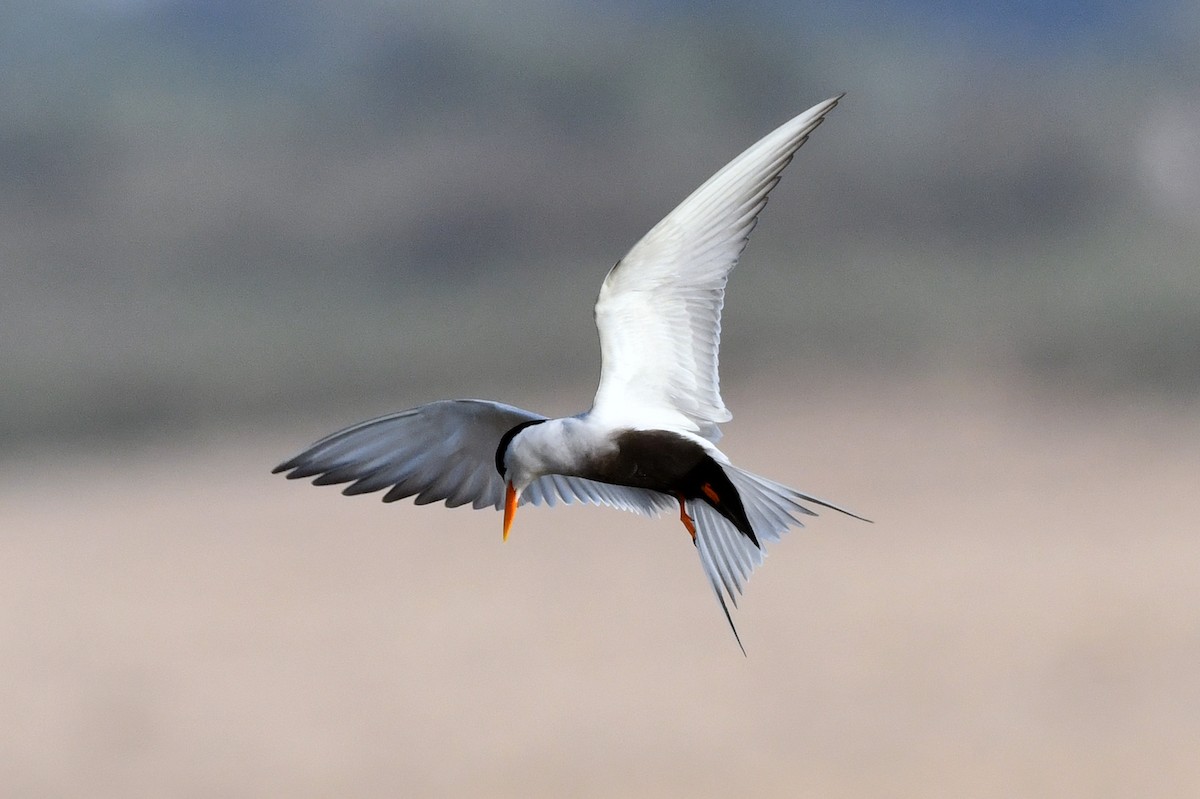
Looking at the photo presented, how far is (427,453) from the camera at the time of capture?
7.38 feet

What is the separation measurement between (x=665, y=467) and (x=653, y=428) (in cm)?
6

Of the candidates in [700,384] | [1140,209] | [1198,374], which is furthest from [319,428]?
[700,384]

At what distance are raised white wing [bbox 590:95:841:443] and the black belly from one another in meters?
0.03

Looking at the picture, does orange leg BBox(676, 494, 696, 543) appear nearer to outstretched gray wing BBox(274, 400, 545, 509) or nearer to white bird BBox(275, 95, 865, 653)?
white bird BBox(275, 95, 865, 653)

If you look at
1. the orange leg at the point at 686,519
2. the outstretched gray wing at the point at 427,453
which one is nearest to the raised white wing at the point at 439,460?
the outstretched gray wing at the point at 427,453

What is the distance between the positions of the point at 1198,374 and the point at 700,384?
13.4m

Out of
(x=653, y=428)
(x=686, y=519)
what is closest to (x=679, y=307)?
(x=653, y=428)

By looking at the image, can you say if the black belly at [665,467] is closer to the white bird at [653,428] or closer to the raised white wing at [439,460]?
the white bird at [653,428]

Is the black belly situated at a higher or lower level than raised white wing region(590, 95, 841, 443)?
lower

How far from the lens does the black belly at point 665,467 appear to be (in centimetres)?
197

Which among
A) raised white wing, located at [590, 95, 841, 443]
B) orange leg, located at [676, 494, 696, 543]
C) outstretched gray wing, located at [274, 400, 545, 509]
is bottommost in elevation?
orange leg, located at [676, 494, 696, 543]

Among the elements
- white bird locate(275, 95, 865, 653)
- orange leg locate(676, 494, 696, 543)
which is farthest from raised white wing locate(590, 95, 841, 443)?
orange leg locate(676, 494, 696, 543)

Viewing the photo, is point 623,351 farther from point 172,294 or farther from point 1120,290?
point 1120,290

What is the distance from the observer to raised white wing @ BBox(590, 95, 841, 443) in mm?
2029
